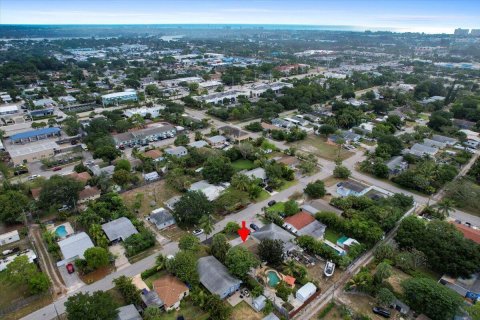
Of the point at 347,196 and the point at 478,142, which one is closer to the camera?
the point at 347,196

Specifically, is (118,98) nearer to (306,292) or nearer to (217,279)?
(217,279)

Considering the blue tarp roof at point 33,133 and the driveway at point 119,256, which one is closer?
the driveway at point 119,256

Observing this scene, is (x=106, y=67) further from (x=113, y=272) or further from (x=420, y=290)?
(x=420, y=290)

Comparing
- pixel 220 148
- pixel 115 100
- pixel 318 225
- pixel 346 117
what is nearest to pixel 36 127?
pixel 115 100

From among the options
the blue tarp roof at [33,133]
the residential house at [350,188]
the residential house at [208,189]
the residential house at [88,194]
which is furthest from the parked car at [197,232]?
the blue tarp roof at [33,133]

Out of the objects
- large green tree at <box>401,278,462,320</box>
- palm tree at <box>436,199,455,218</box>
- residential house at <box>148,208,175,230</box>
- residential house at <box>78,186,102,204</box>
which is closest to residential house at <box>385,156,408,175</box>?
palm tree at <box>436,199,455,218</box>

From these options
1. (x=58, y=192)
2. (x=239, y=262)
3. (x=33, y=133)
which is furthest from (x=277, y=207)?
(x=33, y=133)

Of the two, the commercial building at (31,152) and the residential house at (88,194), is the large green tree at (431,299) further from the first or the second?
the commercial building at (31,152)
